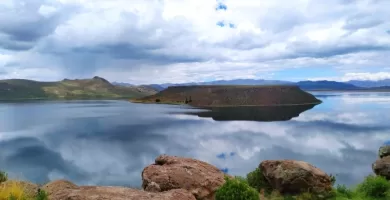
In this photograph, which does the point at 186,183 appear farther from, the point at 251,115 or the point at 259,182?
the point at 251,115

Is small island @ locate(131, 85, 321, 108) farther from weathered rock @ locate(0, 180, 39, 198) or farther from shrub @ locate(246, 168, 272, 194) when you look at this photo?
weathered rock @ locate(0, 180, 39, 198)

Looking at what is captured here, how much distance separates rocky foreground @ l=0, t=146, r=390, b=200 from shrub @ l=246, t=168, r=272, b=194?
264 mm

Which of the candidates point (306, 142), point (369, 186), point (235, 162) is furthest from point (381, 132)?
point (369, 186)

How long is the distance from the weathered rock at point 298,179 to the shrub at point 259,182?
65 centimetres

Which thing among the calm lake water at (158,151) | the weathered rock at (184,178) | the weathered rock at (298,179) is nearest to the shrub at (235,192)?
the weathered rock at (184,178)

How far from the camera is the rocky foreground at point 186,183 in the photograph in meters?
9.60

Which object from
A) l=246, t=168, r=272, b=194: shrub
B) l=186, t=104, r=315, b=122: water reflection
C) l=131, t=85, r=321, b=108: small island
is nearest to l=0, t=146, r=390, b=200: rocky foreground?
l=246, t=168, r=272, b=194: shrub

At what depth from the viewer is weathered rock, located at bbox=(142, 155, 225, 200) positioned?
12711 millimetres

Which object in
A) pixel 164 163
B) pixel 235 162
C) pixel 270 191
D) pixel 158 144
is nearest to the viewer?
pixel 164 163

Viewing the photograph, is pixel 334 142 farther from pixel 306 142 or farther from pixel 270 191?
pixel 270 191

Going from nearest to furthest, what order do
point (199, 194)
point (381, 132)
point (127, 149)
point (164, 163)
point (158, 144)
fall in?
point (199, 194) → point (164, 163) → point (127, 149) → point (158, 144) → point (381, 132)

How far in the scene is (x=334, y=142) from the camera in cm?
4694

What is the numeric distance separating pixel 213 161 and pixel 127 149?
12822 millimetres

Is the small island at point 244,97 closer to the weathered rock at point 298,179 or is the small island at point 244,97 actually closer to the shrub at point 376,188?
the weathered rock at point 298,179
